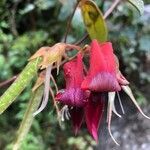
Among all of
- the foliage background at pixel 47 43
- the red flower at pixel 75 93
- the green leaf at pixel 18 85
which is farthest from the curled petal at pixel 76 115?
the foliage background at pixel 47 43

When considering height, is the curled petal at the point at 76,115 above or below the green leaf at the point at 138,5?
below

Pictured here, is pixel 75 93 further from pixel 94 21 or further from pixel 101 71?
pixel 94 21

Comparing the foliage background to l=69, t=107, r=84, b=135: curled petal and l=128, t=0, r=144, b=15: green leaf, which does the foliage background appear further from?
l=69, t=107, r=84, b=135: curled petal

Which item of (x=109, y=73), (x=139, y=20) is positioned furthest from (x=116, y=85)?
(x=139, y=20)

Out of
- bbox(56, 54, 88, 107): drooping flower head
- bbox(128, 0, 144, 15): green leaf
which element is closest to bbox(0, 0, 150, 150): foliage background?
bbox(128, 0, 144, 15): green leaf

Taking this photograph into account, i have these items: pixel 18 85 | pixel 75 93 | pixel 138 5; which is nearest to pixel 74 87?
pixel 75 93

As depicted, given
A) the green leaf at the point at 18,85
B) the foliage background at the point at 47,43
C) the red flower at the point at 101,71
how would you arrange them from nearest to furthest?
the red flower at the point at 101,71 → the green leaf at the point at 18,85 → the foliage background at the point at 47,43

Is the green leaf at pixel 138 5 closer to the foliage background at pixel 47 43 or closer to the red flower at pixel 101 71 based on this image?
the red flower at pixel 101 71

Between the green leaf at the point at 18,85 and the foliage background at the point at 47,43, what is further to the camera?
the foliage background at the point at 47,43
